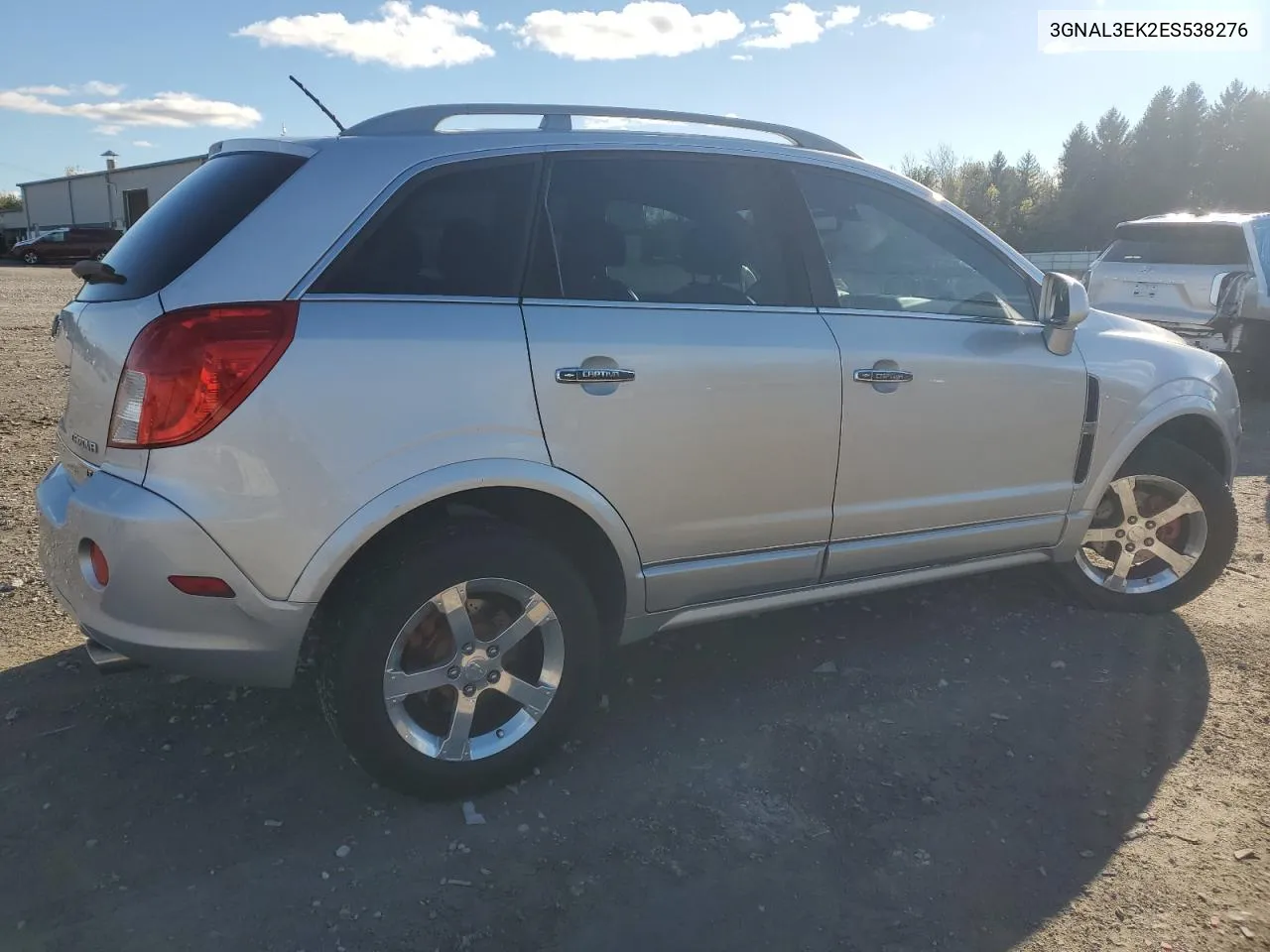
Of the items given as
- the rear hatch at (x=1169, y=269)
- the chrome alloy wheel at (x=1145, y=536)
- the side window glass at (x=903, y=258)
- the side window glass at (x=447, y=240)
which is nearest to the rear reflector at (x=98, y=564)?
the side window glass at (x=447, y=240)

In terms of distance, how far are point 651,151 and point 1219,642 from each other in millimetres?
3042

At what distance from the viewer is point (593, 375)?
274cm

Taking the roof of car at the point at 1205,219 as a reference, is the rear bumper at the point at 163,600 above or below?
below

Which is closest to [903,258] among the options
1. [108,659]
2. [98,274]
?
[98,274]

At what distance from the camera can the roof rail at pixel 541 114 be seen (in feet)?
9.34

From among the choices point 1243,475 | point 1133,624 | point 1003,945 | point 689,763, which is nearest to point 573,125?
point 689,763

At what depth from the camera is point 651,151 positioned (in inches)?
121

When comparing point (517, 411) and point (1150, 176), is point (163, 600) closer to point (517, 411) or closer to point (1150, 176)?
point (517, 411)

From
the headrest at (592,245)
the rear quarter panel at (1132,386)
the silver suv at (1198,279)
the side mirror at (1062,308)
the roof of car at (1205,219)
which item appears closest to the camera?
the headrest at (592,245)

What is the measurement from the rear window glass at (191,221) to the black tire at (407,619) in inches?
37.0

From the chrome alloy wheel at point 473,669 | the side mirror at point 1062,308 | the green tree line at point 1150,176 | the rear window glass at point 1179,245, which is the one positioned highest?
the green tree line at point 1150,176

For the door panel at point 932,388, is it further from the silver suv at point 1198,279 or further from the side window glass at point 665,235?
the silver suv at point 1198,279

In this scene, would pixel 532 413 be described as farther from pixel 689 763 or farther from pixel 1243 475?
pixel 1243 475

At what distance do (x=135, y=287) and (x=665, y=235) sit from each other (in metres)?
1.54
